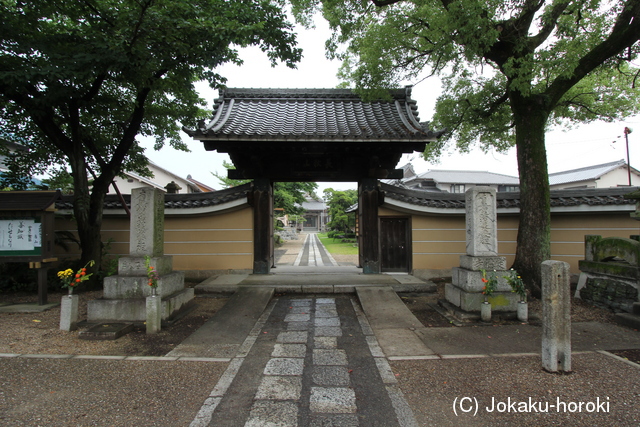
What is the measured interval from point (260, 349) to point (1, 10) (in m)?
8.02

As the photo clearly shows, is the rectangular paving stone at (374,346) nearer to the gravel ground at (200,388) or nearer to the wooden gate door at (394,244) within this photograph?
Answer: the gravel ground at (200,388)

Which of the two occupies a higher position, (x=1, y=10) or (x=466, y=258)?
(x=1, y=10)

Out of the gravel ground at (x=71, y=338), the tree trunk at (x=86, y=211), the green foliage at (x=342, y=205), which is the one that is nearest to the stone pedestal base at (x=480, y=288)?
the gravel ground at (x=71, y=338)

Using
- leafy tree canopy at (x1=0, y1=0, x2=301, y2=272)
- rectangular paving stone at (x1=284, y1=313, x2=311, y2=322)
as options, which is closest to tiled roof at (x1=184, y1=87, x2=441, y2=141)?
leafy tree canopy at (x1=0, y1=0, x2=301, y2=272)

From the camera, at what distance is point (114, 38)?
5945mm

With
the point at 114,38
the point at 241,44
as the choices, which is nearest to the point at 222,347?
the point at 241,44

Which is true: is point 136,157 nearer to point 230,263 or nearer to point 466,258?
point 230,263

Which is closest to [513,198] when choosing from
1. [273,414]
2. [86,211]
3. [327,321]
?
[327,321]

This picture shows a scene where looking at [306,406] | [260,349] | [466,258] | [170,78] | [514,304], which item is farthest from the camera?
[170,78]

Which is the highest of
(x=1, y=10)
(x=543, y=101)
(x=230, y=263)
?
(x=1, y=10)

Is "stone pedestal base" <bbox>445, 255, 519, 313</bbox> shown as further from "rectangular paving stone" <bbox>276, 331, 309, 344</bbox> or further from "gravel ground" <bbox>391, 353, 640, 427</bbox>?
"rectangular paving stone" <bbox>276, 331, 309, 344</bbox>

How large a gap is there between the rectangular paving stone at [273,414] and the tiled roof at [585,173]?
39973 mm

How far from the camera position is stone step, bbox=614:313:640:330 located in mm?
5098

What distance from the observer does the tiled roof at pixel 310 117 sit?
→ 24.6 ft
